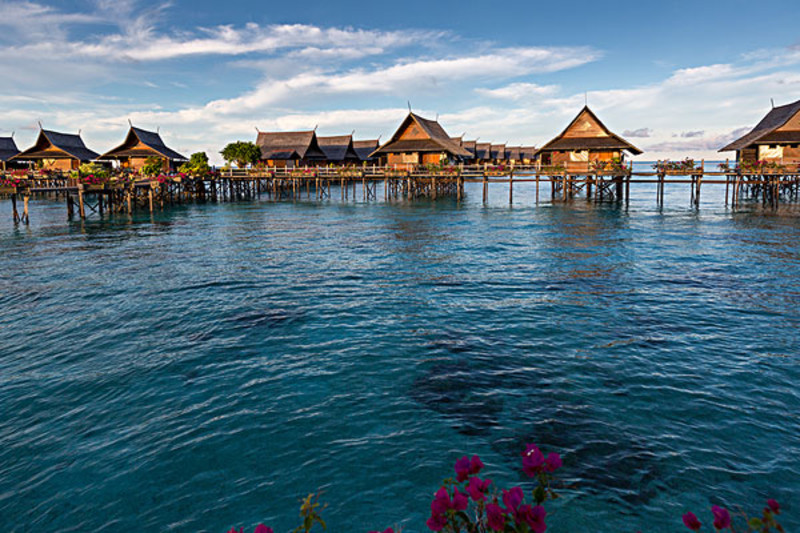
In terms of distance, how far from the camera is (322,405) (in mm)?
8102

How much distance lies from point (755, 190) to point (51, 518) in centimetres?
5825

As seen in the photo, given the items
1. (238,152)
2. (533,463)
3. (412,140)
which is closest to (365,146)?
(238,152)

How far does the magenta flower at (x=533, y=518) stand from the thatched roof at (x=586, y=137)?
3856 cm

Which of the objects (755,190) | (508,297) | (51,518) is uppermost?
(755,190)

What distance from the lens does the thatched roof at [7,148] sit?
55300 mm

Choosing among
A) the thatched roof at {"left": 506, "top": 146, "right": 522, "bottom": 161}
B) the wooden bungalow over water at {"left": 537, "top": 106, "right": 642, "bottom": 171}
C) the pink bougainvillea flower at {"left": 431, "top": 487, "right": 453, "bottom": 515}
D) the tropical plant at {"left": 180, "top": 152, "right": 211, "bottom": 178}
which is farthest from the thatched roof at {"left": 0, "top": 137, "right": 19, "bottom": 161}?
the thatched roof at {"left": 506, "top": 146, "right": 522, "bottom": 161}

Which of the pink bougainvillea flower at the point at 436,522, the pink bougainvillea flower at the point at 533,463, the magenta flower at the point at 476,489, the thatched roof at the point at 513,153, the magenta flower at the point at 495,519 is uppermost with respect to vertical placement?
the thatched roof at the point at 513,153

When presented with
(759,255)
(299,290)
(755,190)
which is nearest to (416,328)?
(299,290)

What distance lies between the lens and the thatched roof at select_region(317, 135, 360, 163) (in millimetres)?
71312

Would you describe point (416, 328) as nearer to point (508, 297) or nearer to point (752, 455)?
point (508, 297)

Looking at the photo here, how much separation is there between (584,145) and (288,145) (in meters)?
37.3

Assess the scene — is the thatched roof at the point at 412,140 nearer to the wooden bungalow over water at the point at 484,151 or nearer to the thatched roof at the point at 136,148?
the thatched roof at the point at 136,148

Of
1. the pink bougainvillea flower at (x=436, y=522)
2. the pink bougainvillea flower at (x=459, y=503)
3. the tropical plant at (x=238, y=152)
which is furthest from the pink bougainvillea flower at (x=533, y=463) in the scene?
the tropical plant at (x=238, y=152)

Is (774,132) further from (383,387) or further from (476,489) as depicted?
(476,489)
